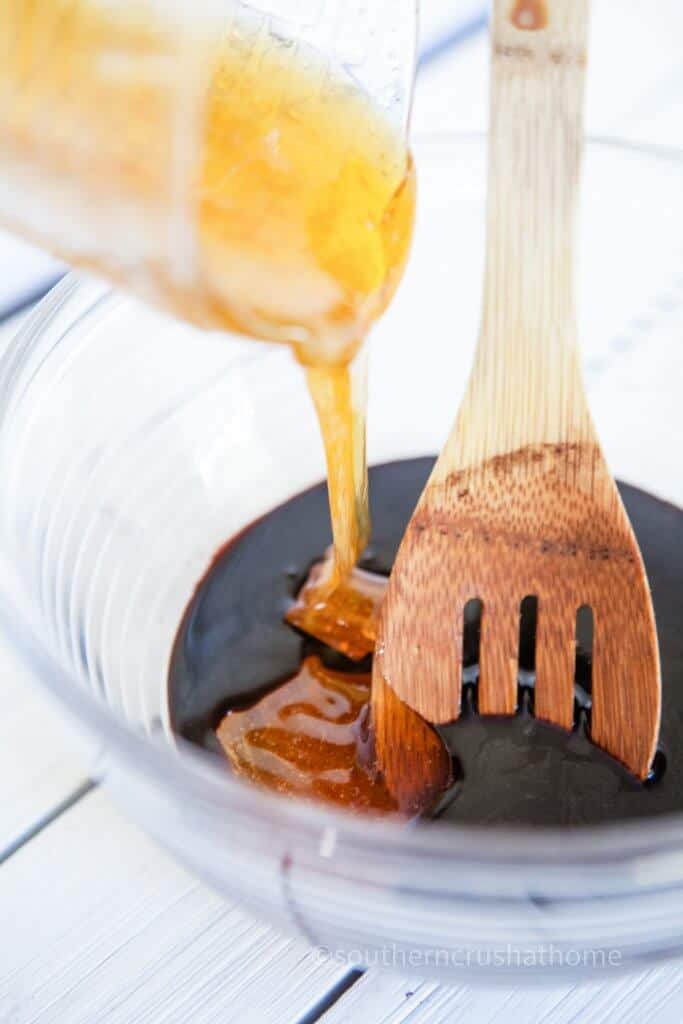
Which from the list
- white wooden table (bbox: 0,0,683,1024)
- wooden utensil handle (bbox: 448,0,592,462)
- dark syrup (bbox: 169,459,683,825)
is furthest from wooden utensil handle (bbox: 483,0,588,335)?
white wooden table (bbox: 0,0,683,1024)

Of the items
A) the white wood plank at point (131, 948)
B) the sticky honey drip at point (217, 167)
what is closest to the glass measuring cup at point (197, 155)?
the sticky honey drip at point (217, 167)

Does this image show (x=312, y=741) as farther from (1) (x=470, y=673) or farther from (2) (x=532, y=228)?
(2) (x=532, y=228)

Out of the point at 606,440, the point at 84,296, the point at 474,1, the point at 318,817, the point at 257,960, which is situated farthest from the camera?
the point at 474,1

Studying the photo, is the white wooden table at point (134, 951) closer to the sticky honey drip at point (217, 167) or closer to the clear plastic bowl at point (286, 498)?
the clear plastic bowl at point (286, 498)

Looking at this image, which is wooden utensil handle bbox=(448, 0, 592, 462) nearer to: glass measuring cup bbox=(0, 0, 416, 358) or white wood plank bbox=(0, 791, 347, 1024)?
glass measuring cup bbox=(0, 0, 416, 358)

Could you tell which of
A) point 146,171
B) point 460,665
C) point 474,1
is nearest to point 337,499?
point 460,665

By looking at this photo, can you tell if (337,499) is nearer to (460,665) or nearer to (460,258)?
(460,665)
